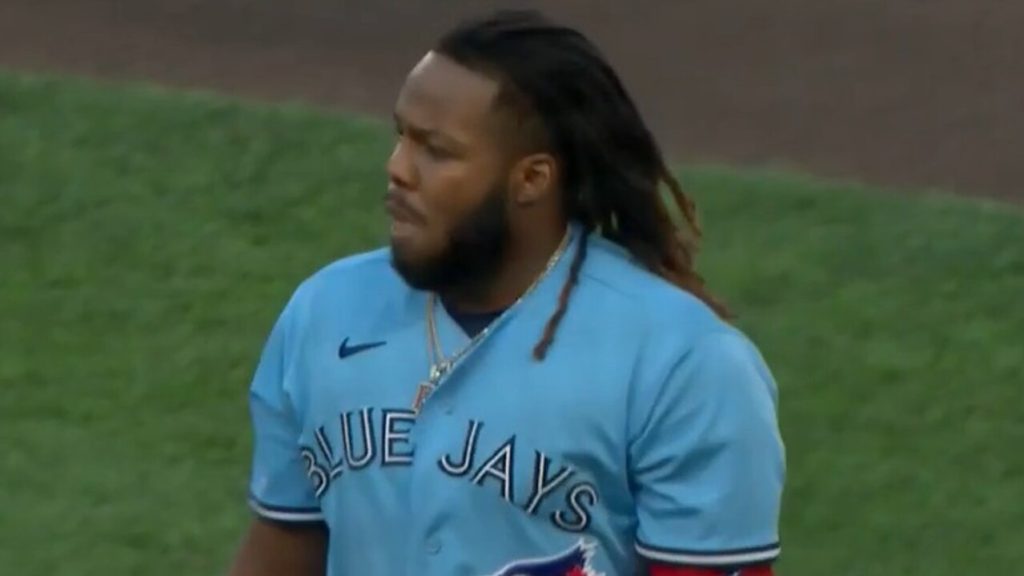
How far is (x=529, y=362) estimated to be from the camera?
100 inches

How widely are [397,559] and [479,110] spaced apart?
516mm

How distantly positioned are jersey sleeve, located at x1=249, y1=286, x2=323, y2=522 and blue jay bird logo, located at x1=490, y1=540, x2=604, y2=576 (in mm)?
348

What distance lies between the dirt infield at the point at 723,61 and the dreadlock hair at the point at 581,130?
6.02 metres

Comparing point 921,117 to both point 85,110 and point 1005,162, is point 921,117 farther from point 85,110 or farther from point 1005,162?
point 85,110

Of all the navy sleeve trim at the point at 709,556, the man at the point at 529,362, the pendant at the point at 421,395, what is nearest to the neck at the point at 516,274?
the man at the point at 529,362

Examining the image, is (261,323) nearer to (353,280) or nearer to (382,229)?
(382,229)

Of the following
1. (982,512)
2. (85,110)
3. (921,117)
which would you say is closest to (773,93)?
(921,117)

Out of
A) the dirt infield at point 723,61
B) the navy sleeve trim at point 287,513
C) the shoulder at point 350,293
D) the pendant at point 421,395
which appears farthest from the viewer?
the dirt infield at point 723,61

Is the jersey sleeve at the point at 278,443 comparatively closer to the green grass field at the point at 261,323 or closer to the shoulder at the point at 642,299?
the shoulder at the point at 642,299

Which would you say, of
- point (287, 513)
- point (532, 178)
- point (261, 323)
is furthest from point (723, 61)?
point (532, 178)

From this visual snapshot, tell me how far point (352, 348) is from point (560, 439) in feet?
0.98

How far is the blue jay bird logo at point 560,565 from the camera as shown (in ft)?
8.34

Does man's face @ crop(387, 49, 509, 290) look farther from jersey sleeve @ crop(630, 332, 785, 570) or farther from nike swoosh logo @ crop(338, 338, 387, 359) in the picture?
jersey sleeve @ crop(630, 332, 785, 570)

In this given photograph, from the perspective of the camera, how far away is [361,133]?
8.78 m
